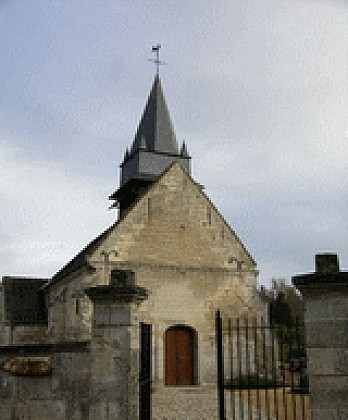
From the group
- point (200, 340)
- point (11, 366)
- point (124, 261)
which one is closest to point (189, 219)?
point (124, 261)

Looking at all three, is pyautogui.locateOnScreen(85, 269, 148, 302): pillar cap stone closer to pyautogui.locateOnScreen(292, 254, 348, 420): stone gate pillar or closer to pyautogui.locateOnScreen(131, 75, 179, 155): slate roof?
pyautogui.locateOnScreen(292, 254, 348, 420): stone gate pillar

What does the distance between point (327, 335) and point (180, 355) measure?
15.3 meters

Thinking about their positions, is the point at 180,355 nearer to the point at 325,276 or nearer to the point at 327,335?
the point at 327,335

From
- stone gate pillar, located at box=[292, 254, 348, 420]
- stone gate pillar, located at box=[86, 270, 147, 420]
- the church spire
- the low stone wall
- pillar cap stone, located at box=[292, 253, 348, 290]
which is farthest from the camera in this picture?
the church spire

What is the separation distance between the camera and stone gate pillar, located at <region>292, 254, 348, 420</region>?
545 cm

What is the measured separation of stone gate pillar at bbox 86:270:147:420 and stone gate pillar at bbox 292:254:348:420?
205cm

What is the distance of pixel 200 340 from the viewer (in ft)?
66.8

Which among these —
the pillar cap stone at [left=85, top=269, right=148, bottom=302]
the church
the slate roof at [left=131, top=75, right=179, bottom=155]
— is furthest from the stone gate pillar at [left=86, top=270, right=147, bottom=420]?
the slate roof at [left=131, top=75, right=179, bottom=155]

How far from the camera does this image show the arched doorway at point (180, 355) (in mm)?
19844

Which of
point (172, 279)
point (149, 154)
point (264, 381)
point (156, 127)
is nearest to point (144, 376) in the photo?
point (264, 381)

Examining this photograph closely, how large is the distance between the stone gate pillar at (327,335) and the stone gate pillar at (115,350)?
2048 mm

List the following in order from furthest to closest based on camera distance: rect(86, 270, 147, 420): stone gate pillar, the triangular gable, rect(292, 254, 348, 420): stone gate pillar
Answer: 1. the triangular gable
2. rect(86, 270, 147, 420): stone gate pillar
3. rect(292, 254, 348, 420): stone gate pillar

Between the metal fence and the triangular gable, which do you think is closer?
the metal fence

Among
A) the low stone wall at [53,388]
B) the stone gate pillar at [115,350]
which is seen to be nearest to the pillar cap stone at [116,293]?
the stone gate pillar at [115,350]
